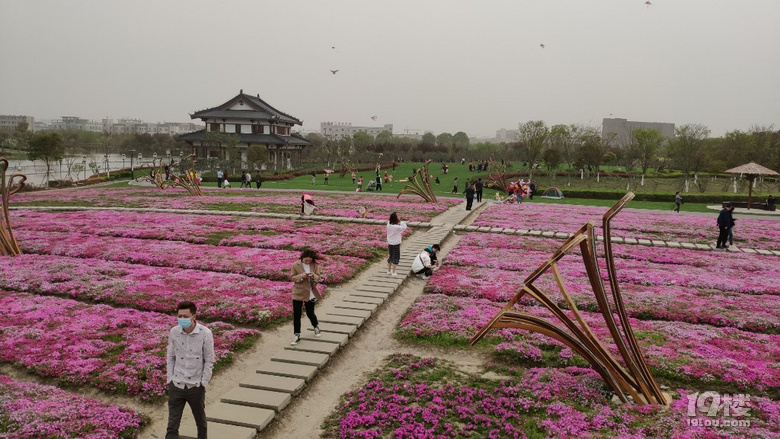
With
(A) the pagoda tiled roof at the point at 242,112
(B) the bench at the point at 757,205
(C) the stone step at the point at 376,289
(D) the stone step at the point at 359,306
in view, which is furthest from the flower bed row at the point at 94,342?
(A) the pagoda tiled roof at the point at 242,112

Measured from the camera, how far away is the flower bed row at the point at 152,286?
12.3 metres

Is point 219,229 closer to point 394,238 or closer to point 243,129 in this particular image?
point 394,238

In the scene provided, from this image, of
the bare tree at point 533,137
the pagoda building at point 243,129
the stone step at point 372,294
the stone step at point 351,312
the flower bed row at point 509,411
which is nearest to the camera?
the flower bed row at point 509,411

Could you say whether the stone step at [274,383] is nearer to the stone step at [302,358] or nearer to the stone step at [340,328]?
the stone step at [302,358]

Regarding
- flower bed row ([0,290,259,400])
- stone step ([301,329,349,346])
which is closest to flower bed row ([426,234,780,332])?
stone step ([301,329,349,346])

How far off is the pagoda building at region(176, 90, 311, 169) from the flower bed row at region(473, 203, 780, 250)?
45.8 m

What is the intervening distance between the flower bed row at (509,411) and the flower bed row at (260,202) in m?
18.2

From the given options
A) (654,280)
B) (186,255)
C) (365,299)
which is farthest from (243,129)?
(654,280)

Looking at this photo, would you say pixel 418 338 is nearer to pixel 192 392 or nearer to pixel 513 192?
pixel 192 392

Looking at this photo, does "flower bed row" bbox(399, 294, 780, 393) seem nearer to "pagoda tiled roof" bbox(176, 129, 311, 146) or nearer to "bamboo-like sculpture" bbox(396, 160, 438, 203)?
"bamboo-like sculpture" bbox(396, 160, 438, 203)

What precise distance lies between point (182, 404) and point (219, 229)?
17435mm

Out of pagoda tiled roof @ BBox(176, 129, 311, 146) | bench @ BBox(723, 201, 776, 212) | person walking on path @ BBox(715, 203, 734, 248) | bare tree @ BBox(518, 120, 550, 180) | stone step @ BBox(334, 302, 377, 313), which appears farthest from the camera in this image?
pagoda tiled roof @ BBox(176, 129, 311, 146)

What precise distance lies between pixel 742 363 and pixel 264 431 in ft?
29.4

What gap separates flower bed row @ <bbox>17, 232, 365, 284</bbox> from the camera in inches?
632
